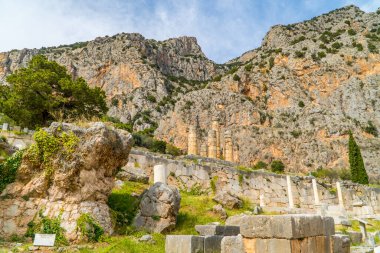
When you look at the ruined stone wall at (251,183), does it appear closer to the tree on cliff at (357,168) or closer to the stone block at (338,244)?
the tree on cliff at (357,168)

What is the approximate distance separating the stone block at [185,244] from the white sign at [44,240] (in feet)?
11.4

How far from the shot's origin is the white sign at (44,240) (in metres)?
9.71

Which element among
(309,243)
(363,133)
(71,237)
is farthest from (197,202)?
(363,133)

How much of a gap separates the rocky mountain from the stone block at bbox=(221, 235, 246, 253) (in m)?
47.6

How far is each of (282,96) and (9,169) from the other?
58.0 m

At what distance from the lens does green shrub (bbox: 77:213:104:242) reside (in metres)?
10.7

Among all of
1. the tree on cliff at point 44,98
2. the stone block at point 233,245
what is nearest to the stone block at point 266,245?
the stone block at point 233,245

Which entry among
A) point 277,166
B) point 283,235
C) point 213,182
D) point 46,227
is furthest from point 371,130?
point 46,227

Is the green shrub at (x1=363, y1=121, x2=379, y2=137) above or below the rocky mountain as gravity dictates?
below

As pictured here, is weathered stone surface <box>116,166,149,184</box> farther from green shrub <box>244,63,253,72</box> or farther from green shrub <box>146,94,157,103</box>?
green shrub <box>244,63,253,72</box>

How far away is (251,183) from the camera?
29828 millimetres

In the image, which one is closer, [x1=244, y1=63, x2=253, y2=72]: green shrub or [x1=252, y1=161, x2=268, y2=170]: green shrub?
[x1=252, y1=161, x2=268, y2=170]: green shrub

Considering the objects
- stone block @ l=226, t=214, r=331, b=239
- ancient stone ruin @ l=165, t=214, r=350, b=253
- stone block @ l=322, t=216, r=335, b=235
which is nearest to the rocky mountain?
stone block @ l=322, t=216, r=335, b=235

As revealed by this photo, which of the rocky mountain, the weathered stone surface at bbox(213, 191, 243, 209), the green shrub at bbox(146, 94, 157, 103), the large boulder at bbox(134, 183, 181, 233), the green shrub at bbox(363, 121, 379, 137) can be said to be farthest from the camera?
the green shrub at bbox(146, 94, 157, 103)
